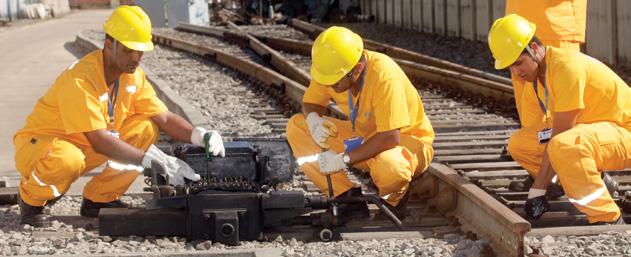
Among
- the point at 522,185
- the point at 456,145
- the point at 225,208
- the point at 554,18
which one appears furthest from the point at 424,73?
the point at 225,208

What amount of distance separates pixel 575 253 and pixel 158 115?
9.34ft

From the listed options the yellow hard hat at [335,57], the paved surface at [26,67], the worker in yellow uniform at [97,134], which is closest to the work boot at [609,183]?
the yellow hard hat at [335,57]

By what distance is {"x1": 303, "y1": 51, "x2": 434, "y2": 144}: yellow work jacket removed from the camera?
726 cm

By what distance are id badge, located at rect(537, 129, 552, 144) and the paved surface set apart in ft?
10.3

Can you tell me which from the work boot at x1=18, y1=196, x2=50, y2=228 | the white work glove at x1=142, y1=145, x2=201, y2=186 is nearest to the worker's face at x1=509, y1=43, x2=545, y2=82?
the white work glove at x1=142, y1=145, x2=201, y2=186

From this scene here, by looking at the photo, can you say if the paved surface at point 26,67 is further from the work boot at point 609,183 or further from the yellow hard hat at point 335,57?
the work boot at point 609,183

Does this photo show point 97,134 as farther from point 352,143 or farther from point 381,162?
point 381,162

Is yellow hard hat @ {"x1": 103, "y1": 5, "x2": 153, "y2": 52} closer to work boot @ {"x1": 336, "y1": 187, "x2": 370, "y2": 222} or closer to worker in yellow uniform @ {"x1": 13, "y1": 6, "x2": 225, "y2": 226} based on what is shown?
worker in yellow uniform @ {"x1": 13, "y1": 6, "x2": 225, "y2": 226}

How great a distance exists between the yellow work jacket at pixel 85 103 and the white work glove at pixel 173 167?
0.31 meters

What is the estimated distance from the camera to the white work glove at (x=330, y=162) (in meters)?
7.39

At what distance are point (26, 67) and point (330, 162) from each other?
16.5 m

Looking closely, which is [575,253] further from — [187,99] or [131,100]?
[187,99]

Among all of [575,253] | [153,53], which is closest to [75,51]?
[153,53]

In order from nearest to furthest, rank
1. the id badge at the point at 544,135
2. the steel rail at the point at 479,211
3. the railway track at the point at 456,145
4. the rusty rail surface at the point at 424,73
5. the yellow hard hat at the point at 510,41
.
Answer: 1. the steel rail at the point at 479,211
2. the railway track at the point at 456,145
3. the yellow hard hat at the point at 510,41
4. the id badge at the point at 544,135
5. the rusty rail surface at the point at 424,73
